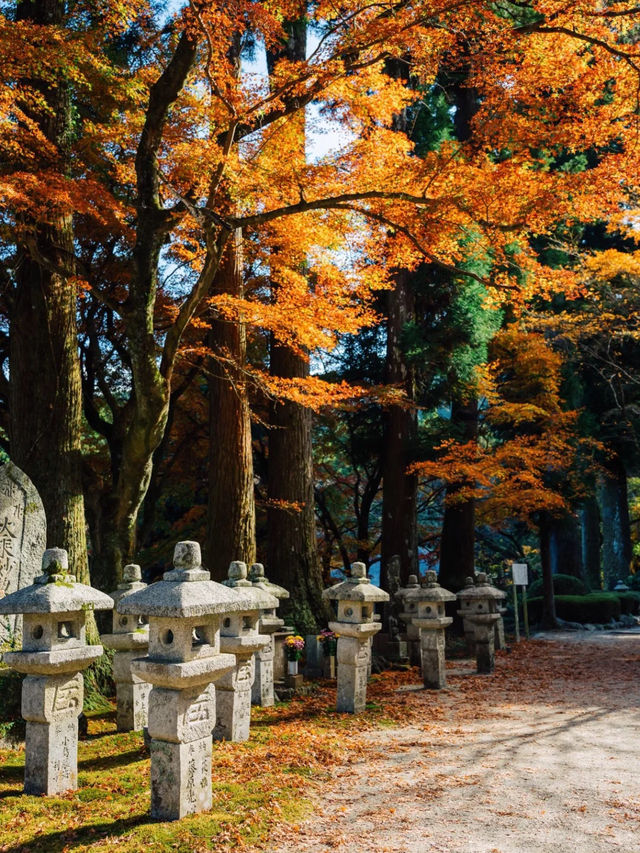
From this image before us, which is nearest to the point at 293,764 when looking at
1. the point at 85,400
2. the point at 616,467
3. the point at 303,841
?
the point at 303,841

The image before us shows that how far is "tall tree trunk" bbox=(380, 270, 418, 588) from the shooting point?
51.2ft

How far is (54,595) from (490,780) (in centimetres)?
385

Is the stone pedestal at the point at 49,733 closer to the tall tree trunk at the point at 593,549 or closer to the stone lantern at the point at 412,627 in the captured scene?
the stone lantern at the point at 412,627

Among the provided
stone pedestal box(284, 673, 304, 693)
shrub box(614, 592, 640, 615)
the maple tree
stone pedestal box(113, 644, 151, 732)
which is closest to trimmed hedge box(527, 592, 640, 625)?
shrub box(614, 592, 640, 615)

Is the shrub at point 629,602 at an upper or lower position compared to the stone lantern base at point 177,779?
lower

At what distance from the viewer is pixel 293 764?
234 inches

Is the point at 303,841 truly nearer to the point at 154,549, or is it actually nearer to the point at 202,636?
the point at 202,636

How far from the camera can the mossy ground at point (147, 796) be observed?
425 centimetres

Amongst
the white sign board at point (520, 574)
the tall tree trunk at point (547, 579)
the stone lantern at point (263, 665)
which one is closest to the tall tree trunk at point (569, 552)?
the tall tree trunk at point (547, 579)

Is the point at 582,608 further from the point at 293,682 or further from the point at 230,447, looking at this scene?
the point at 230,447

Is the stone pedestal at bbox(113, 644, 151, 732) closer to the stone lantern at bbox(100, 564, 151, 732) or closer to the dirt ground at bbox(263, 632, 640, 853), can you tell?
the stone lantern at bbox(100, 564, 151, 732)

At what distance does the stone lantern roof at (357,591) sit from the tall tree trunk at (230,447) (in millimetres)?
2814

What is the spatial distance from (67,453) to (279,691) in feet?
14.3

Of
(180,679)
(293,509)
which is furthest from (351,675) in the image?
(293,509)
